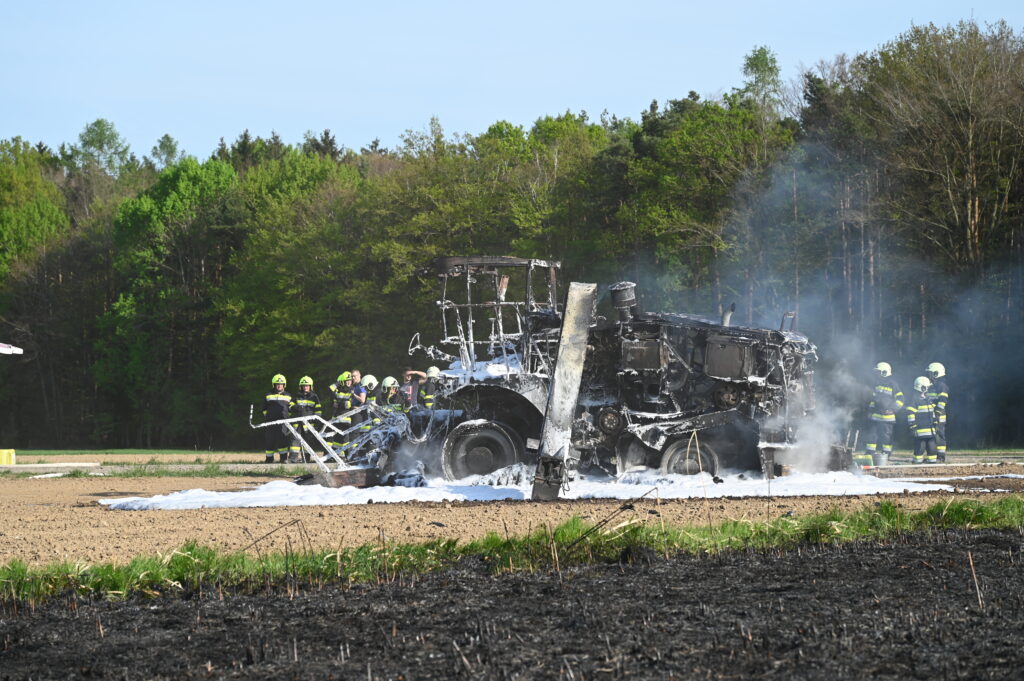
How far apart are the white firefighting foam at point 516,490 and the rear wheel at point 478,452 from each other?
0.16 metres


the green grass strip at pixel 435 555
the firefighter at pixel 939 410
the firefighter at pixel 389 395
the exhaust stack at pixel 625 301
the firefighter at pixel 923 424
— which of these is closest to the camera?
the green grass strip at pixel 435 555

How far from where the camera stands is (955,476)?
19.0 meters

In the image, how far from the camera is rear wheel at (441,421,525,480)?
16953mm

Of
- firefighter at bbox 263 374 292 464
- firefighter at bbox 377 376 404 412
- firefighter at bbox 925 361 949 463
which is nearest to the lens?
firefighter at bbox 925 361 949 463

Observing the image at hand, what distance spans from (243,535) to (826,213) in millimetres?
29851

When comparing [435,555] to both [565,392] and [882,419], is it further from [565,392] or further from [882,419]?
[882,419]

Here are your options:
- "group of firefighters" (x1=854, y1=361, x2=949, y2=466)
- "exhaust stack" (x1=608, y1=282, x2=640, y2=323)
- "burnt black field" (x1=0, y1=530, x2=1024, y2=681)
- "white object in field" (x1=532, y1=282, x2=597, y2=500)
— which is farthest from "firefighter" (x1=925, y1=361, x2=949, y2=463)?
"burnt black field" (x1=0, y1=530, x2=1024, y2=681)

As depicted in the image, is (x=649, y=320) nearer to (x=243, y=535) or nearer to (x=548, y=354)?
(x=548, y=354)

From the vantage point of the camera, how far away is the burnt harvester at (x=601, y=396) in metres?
17.0

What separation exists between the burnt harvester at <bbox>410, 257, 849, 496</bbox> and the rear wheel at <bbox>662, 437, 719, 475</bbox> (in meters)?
0.01

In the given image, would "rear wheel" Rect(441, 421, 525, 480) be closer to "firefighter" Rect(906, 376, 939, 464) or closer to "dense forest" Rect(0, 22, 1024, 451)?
"dense forest" Rect(0, 22, 1024, 451)

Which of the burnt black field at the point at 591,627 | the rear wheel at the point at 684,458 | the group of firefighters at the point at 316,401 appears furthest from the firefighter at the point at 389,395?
the burnt black field at the point at 591,627

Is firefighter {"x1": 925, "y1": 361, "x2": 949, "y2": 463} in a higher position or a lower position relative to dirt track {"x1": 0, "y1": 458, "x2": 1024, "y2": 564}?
higher

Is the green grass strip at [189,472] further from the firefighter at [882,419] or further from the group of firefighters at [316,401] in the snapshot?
the firefighter at [882,419]
